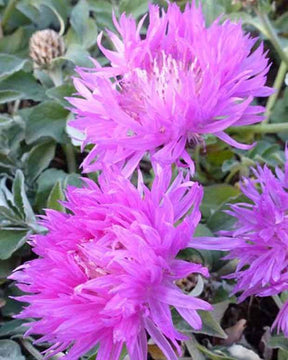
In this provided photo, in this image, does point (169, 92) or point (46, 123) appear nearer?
point (169, 92)

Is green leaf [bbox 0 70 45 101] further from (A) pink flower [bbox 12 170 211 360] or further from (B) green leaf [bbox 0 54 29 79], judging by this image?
(A) pink flower [bbox 12 170 211 360]

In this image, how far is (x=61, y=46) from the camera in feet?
3.85

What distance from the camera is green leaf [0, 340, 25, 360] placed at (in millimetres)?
897

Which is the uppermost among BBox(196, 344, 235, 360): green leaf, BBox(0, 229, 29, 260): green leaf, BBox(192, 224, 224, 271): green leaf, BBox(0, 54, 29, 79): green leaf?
BBox(0, 54, 29, 79): green leaf

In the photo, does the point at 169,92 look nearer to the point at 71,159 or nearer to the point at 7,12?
the point at 71,159

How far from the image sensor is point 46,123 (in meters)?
1.12

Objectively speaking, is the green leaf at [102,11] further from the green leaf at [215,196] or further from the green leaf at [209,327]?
the green leaf at [209,327]

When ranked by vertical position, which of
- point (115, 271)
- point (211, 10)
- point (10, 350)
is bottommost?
point (10, 350)

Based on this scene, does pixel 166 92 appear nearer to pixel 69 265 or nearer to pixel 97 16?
pixel 69 265

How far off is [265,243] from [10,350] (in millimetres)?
393

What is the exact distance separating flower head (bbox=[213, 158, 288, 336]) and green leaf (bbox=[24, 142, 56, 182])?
42 centimetres

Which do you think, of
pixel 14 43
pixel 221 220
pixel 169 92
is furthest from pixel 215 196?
pixel 14 43

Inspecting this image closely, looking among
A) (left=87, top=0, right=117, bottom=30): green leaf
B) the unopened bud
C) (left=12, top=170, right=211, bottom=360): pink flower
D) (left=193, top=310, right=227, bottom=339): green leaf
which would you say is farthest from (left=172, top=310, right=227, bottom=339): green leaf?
(left=87, top=0, right=117, bottom=30): green leaf

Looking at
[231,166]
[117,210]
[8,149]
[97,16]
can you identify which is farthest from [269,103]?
[117,210]
